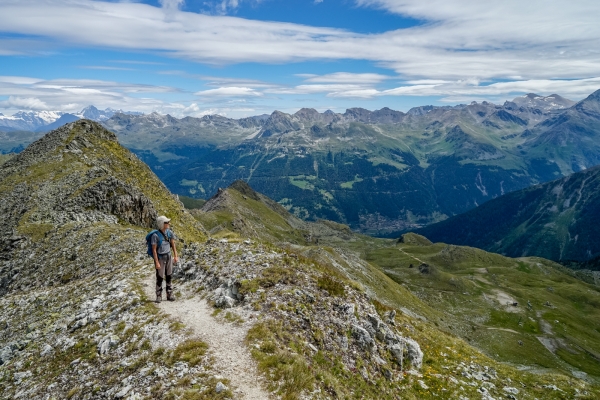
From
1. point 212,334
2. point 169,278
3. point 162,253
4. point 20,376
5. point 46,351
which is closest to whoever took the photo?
point 20,376

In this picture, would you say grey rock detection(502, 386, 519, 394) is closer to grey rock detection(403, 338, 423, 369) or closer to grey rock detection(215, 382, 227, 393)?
grey rock detection(403, 338, 423, 369)

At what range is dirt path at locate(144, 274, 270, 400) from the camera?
14.2 meters

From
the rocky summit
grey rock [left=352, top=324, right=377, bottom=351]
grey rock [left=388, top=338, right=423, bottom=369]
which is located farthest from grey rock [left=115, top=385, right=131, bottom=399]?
grey rock [left=388, top=338, right=423, bottom=369]

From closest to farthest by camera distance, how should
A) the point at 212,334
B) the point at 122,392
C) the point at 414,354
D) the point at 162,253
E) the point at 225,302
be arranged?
the point at 122,392 → the point at 212,334 → the point at 225,302 → the point at 162,253 → the point at 414,354

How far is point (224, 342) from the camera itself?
1700 cm

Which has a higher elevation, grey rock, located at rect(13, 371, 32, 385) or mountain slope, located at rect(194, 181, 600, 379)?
grey rock, located at rect(13, 371, 32, 385)

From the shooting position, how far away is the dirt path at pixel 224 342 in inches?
560

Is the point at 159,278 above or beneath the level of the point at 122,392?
above

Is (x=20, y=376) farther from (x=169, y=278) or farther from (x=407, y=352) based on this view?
(x=407, y=352)

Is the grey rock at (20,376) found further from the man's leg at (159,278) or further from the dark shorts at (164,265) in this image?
the dark shorts at (164,265)

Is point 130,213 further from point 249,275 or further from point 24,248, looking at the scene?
point 249,275

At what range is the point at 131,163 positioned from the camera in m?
78.4

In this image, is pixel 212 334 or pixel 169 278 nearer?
pixel 212 334

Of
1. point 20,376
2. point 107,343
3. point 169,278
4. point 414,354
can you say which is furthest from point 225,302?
point 414,354
